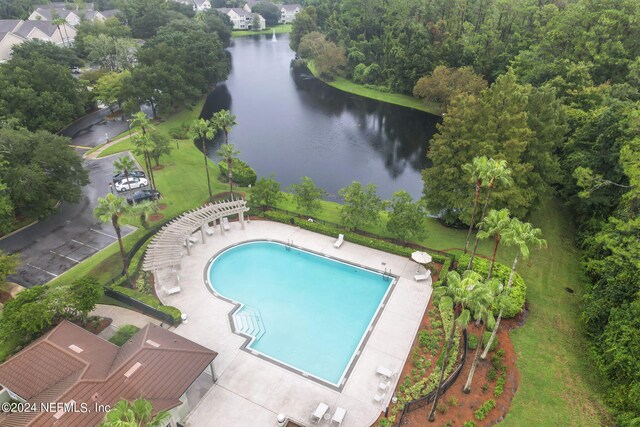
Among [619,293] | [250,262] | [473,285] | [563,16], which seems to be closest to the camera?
[473,285]

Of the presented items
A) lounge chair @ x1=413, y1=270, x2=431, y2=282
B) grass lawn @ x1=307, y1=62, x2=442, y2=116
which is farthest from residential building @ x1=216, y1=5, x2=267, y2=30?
lounge chair @ x1=413, y1=270, x2=431, y2=282

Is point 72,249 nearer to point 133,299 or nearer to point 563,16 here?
point 133,299

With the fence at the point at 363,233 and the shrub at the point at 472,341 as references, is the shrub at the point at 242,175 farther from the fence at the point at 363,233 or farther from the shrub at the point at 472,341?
the shrub at the point at 472,341

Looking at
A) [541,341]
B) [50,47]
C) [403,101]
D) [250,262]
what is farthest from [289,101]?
[541,341]

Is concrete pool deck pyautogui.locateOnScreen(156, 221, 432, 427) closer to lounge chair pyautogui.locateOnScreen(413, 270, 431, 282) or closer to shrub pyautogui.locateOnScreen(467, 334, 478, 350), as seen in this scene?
lounge chair pyautogui.locateOnScreen(413, 270, 431, 282)

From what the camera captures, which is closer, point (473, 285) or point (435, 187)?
point (473, 285)

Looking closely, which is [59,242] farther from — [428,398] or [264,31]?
[264,31]

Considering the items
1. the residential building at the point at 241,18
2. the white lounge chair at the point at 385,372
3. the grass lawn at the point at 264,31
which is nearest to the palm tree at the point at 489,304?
the white lounge chair at the point at 385,372
